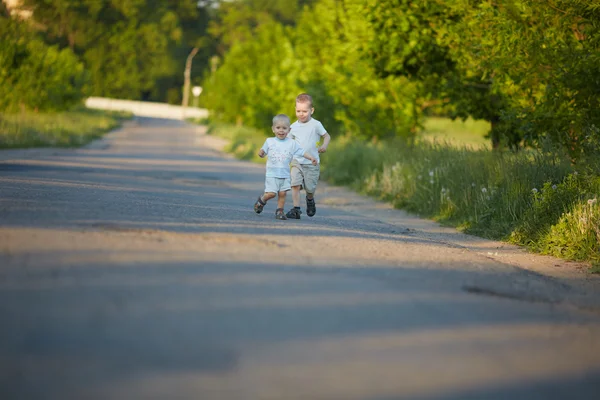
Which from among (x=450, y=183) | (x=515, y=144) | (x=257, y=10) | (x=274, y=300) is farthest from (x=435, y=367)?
(x=257, y=10)

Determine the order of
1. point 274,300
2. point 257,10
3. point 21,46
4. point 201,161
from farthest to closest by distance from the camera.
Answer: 1. point 257,10
2. point 21,46
3. point 201,161
4. point 274,300

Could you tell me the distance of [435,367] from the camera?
474cm

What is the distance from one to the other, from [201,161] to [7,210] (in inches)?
697

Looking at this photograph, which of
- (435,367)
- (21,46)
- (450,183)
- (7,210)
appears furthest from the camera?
(21,46)

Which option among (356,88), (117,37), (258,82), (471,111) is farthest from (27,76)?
(117,37)

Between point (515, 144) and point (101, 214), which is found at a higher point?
point (515, 144)

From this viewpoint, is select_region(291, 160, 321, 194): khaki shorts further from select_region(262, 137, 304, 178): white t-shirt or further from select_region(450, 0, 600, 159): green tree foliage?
select_region(450, 0, 600, 159): green tree foliage

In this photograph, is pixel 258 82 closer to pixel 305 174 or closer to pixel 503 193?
pixel 503 193

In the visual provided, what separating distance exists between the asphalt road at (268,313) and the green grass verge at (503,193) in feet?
→ 2.34

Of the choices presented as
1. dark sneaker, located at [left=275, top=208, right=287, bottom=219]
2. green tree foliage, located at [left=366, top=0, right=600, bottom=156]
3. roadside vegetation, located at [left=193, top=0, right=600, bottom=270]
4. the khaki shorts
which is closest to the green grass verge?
roadside vegetation, located at [left=193, top=0, right=600, bottom=270]

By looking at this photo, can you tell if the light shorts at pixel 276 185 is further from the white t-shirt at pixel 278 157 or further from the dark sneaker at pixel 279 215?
the dark sneaker at pixel 279 215

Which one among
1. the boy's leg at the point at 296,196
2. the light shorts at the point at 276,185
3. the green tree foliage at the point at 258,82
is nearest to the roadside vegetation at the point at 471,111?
the green tree foliage at the point at 258,82

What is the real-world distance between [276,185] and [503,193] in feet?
11.1

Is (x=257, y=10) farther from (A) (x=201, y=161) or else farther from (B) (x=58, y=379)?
(B) (x=58, y=379)
